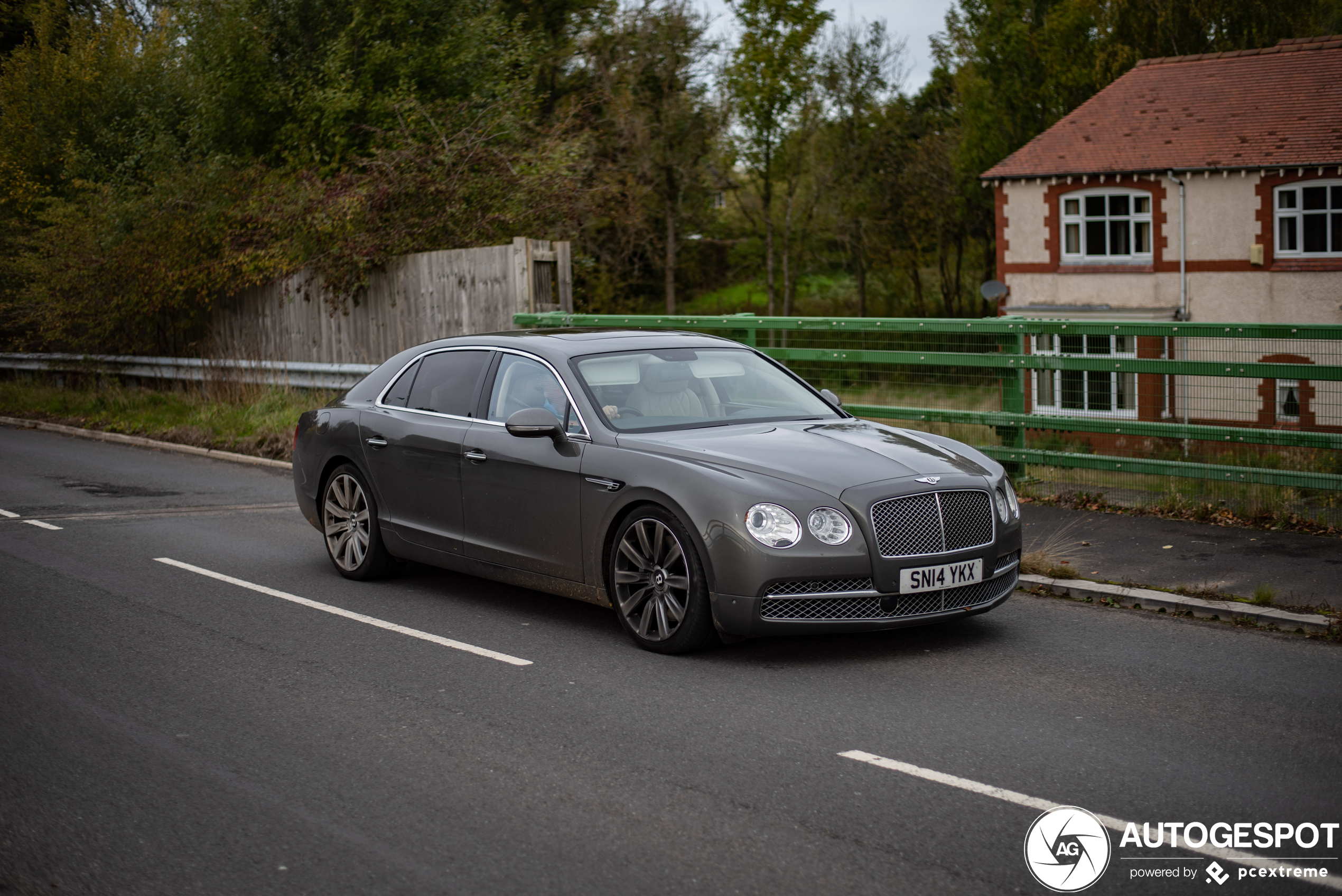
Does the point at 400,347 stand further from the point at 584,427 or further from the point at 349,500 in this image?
the point at 584,427

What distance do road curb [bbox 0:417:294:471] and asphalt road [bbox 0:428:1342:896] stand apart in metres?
7.44

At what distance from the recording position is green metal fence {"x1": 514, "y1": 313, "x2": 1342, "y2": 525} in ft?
31.9

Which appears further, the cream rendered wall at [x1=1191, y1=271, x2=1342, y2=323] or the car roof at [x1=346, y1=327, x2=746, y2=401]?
the cream rendered wall at [x1=1191, y1=271, x2=1342, y2=323]

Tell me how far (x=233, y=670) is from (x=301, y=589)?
2.02 meters

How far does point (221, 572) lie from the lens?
9.10 m

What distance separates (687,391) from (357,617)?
2.38 metres

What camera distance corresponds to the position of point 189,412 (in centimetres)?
1958

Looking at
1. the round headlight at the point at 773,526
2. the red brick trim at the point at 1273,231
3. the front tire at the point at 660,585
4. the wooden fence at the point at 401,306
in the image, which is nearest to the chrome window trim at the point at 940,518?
the round headlight at the point at 773,526

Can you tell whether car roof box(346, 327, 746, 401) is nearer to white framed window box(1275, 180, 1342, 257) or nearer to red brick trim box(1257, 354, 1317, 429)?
red brick trim box(1257, 354, 1317, 429)

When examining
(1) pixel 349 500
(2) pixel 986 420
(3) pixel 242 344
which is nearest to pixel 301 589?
(1) pixel 349 500

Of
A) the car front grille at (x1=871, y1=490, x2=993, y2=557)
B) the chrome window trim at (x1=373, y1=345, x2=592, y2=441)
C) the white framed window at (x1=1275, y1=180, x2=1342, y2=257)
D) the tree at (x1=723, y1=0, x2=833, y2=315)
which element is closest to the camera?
the car front grille at (x1=871, y1=490, x2=993, y2=557)

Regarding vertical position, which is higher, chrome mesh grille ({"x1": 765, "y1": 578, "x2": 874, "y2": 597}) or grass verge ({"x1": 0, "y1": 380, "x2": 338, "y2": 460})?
grass verge ({"x1": 0, "y1": 380, "x2": 338, "y2": 460})

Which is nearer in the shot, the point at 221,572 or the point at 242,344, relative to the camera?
the point at 221,572

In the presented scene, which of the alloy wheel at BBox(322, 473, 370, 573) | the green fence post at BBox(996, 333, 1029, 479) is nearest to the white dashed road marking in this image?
the alloy wheel at BBox(322, 473, 370, 573)
